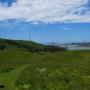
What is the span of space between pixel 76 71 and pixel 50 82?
25.0 feet

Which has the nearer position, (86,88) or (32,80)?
(86,88)

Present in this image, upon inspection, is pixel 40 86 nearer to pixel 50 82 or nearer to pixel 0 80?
pixel 50 82

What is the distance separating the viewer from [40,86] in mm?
37312

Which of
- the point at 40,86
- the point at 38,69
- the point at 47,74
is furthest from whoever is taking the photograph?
the point at 38,69

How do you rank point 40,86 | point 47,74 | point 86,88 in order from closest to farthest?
1. point 86,88
2. point 40,86
3. point 47,74

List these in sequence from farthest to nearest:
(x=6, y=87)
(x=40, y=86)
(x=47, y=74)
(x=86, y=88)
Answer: (x=47, y=74) → (x=6, y=87) → (x=40, y=86) → (x=86, y=88)

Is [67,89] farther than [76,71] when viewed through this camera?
No

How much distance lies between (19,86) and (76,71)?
1056 cm

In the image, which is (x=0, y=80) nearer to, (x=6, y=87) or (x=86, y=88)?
(x=6, y=87)

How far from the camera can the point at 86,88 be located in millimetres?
34094

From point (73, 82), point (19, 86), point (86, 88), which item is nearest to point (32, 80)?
point (19, 86)

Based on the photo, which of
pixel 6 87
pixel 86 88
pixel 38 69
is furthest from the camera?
pixel 38 69

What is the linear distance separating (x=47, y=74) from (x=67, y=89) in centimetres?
944

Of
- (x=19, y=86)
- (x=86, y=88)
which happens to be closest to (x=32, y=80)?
(x=19, y=86)
